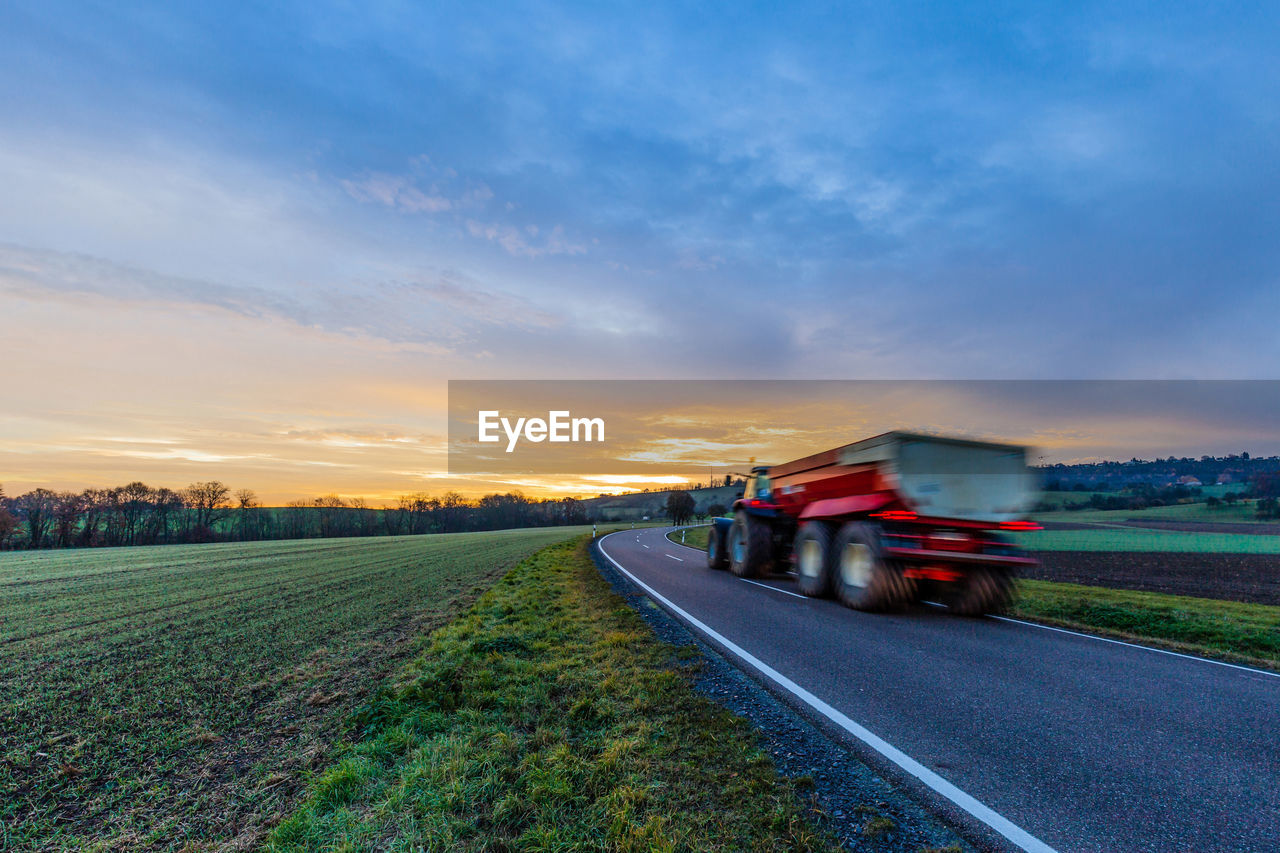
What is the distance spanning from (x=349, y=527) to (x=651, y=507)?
171 ft

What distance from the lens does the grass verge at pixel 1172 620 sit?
6.70 m

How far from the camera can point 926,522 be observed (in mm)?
8023

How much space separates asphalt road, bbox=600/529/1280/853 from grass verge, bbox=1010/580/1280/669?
3.17 feet

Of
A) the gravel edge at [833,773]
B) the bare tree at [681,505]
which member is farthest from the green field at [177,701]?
the bare tree at [681,505]

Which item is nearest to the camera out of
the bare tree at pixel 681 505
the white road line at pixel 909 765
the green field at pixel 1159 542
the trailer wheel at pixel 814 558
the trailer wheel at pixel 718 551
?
the white road line at pixel 909 765

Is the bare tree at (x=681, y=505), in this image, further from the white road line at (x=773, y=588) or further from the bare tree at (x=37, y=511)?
the bare tree at (x=37, y=511)

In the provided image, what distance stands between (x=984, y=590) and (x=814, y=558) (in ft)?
8.70

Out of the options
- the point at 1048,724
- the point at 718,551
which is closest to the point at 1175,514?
the point at 718,551

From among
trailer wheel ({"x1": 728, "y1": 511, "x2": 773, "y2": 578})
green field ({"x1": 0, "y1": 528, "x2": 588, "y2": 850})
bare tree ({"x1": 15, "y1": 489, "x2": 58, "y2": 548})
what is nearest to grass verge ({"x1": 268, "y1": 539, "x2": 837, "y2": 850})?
green field ({"x1": 0, "y1": 528, "x2": 588, "y2": 850})

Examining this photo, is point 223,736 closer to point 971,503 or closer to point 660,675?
point 660,675

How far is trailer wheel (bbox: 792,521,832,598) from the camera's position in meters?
9.49

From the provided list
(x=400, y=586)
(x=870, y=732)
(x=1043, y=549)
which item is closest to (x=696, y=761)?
(x=870, y=732)

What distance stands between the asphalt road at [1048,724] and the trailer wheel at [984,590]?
687 millimetres

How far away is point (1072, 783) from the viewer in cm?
320
